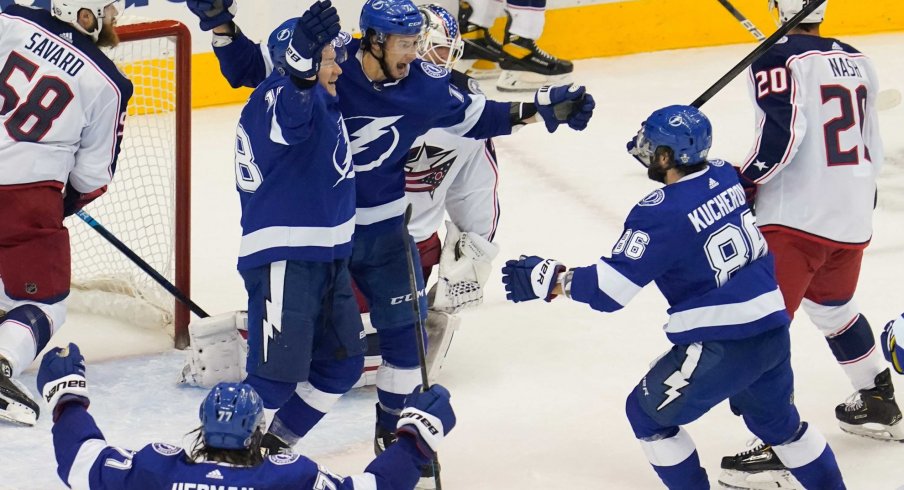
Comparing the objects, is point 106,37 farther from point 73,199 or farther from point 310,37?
point 310,37

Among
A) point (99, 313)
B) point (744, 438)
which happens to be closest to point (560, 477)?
point (744, 438)

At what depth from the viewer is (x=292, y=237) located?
3.56 meters

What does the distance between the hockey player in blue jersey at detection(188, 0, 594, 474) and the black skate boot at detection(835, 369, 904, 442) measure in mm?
1110

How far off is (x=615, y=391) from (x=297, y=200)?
1435 millimetres

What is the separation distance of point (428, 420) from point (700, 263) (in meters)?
0.85

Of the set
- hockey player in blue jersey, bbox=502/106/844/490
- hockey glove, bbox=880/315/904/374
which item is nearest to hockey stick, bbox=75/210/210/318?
Result: hockey player in blue jersey, bbox=502/106/844/490

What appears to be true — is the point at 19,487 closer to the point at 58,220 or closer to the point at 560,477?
the point at 58,220

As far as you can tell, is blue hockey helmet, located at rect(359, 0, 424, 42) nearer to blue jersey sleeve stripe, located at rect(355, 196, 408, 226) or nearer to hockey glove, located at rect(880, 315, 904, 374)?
blue jersey sleeve stripe, located at rect(355, 196, 408, 226)

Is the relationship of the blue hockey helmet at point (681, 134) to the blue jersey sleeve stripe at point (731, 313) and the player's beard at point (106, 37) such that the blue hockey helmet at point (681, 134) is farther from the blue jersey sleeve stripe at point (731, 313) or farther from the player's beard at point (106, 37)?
the player's beard at point (106, 37)

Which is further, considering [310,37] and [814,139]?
[814,139]

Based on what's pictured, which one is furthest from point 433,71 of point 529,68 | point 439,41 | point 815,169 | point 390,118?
point 529,68

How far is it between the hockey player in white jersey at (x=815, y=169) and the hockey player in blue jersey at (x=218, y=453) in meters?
1.30

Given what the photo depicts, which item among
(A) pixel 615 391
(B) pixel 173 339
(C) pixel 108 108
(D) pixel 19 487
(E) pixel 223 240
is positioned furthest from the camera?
(E) pixel 223 240

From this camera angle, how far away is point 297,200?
11.6 feet
